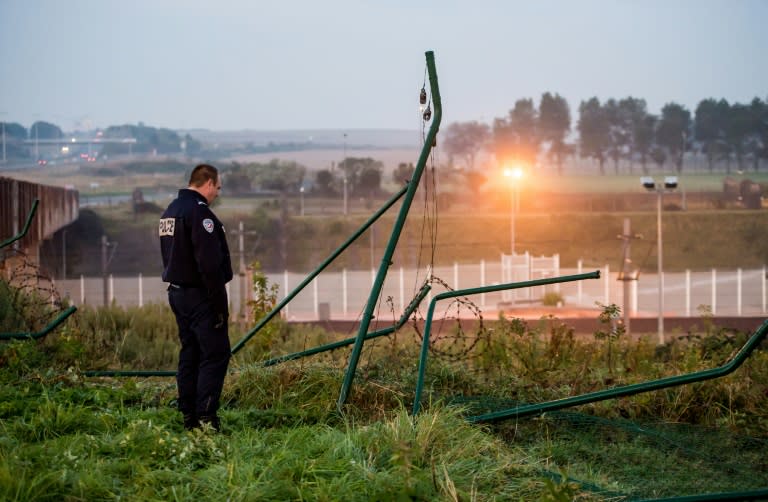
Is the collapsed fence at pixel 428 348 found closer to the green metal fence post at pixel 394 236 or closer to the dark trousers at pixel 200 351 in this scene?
the green metal fence post at pixel 394 236

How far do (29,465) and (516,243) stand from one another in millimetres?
106470

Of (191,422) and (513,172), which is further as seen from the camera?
(513,172)

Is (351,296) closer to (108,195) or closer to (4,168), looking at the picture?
(108,195)

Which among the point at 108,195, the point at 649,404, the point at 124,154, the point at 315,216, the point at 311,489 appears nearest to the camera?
the point at 311,489

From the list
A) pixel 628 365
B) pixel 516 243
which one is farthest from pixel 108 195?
pixel 628 365

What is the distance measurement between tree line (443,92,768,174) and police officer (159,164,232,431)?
425 feet

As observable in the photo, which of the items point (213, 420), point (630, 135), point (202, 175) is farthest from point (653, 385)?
point (630, 135)

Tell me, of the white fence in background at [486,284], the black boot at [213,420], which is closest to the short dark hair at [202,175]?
the black boot at [213,420]

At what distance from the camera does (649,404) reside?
7441 mm

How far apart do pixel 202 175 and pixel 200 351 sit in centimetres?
107

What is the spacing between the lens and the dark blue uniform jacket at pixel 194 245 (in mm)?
5824

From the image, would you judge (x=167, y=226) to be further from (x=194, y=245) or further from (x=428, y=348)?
(x=428, y=348)

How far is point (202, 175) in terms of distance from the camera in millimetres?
6031

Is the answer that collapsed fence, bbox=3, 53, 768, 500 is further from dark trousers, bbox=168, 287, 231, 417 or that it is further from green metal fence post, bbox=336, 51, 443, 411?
dark trousers, bbox=168, 287, 231, 417
